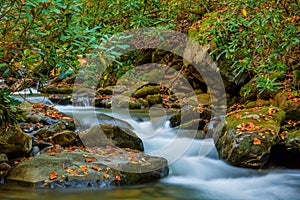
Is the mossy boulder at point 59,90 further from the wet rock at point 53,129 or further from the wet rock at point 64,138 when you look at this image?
the wet rock at point 64,138

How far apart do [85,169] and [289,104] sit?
496 centimetres

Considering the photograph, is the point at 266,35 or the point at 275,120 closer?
the point at 266,35

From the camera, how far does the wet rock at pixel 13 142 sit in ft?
15.9

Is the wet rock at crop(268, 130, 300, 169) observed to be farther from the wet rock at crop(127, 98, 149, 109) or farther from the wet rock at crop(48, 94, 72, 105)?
the wet rock at crop(48, 94, 72, 105)

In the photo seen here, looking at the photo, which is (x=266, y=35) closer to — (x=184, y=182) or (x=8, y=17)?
(x=184, y=182)

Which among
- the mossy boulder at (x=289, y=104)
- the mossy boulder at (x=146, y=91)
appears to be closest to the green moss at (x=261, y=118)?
the mossy boulder at (x=289, y=104)

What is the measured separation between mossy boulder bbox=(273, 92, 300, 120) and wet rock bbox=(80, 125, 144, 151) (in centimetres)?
367

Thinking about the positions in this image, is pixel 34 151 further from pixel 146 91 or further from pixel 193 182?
pixel 146 91

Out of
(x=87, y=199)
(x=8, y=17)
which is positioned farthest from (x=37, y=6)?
(x=87, y=199)

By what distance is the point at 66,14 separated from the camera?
2.85 meters

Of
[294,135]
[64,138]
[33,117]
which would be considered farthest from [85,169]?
[294,135]

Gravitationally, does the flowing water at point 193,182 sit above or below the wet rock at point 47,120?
below

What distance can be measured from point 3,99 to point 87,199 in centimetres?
170

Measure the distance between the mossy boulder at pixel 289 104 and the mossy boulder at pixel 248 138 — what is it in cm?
53
